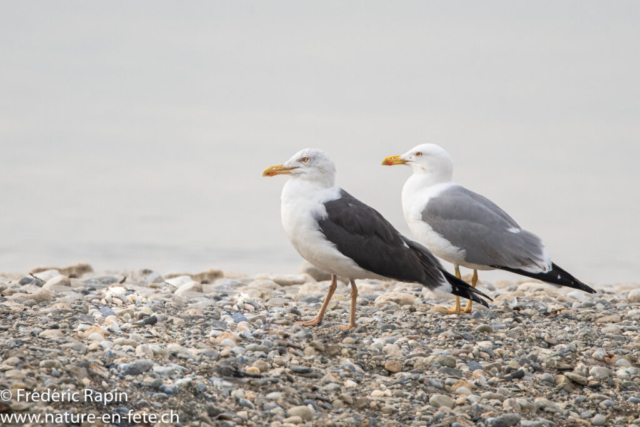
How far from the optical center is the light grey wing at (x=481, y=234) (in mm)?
8484

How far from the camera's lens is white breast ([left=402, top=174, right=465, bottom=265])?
8.54 meters

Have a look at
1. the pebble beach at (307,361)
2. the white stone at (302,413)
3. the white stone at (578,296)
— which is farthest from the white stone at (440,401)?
the white stone at (578,296)

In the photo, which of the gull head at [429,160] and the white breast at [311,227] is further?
the gull head at [429,160]

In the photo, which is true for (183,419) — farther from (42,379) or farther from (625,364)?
(625,364)

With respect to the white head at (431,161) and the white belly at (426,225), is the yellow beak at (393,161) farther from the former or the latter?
the white belly at (426,225)

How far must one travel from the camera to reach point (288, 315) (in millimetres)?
8031

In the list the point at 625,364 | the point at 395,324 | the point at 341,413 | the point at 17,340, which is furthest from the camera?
the point at 395,324

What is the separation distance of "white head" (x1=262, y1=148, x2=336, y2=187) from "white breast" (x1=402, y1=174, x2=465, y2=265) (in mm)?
1619

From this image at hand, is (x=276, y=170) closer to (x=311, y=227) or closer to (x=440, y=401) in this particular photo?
(x=311, y=227)

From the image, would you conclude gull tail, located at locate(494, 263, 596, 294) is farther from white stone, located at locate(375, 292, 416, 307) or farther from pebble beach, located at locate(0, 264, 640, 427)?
white stone, located at locate(375, 292, 416, 307)

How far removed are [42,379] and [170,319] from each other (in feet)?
7.46

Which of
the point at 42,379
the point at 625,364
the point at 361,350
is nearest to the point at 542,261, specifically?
the point at 625,364

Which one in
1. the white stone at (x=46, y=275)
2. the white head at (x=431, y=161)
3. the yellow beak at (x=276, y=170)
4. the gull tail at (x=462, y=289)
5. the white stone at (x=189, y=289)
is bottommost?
the white stone at (x=46, y=275)

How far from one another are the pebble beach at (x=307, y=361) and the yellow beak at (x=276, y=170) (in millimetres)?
1540
